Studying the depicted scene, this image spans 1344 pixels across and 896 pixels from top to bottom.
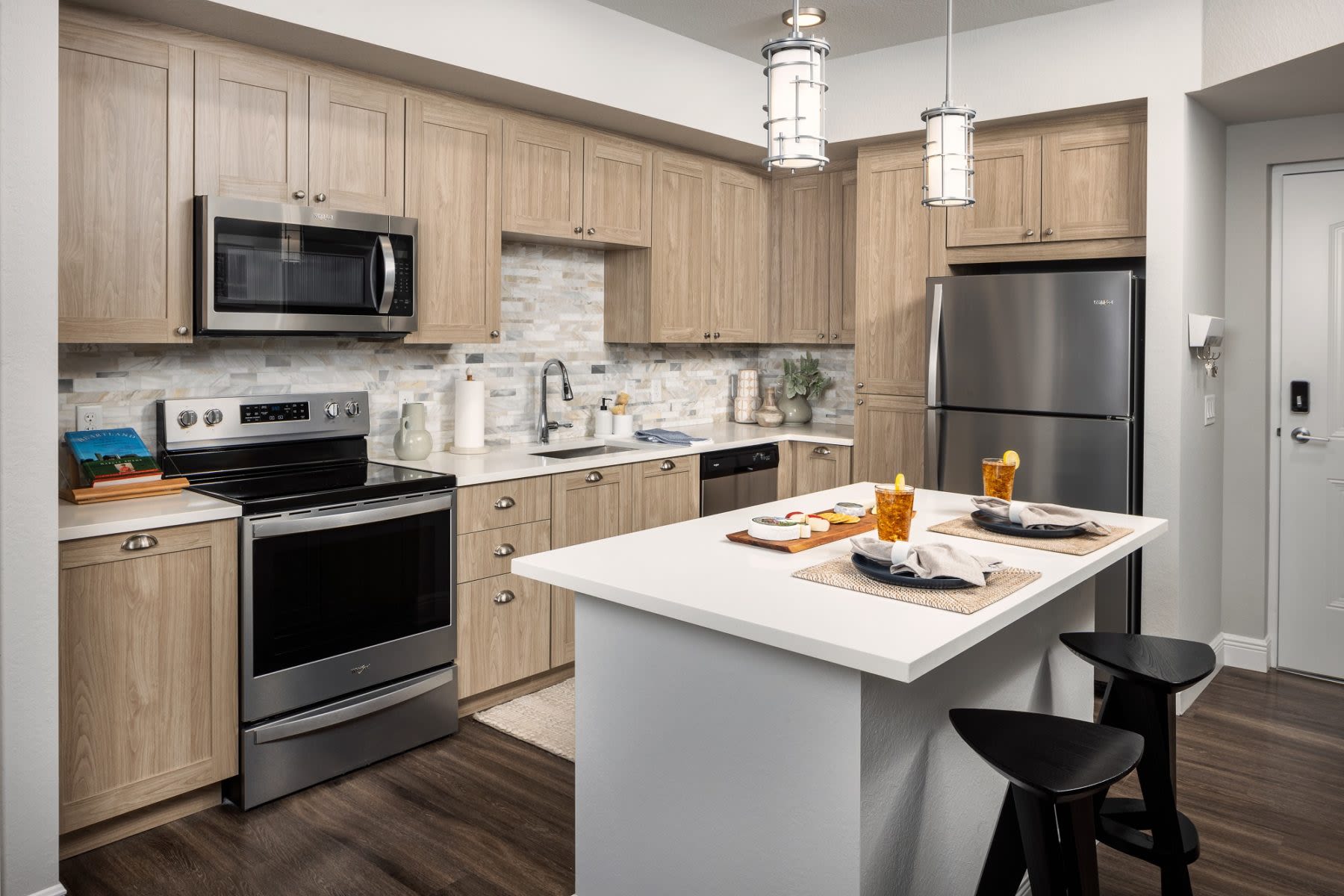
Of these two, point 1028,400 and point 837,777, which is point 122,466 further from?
point 1028,400

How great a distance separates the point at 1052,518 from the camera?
7.72 feet

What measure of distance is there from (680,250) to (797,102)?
2747 mm

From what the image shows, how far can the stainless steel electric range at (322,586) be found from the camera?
277cm

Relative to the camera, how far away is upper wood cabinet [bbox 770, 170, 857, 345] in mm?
4934

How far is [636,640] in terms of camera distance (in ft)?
6.50

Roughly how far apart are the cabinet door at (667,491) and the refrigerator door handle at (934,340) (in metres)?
1.09

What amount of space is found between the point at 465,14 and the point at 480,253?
857 millimetres

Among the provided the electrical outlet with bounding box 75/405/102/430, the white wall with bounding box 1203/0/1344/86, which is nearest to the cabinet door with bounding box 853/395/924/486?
the white wall with bounding box 1203/0/1344/86

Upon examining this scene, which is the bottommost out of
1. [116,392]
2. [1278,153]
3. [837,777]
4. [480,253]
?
[837,777]

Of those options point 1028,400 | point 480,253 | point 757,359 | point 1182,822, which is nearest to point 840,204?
point 757,359

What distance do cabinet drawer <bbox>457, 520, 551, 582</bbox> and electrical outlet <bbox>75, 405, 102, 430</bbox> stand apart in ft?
3.88

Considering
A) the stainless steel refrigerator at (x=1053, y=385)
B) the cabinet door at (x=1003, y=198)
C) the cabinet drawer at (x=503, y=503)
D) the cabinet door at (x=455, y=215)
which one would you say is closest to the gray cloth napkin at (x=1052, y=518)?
the stainless steel refrigerator at (x=1053, y=385)

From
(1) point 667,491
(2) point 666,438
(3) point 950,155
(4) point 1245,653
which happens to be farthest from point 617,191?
(4) point 1245,653

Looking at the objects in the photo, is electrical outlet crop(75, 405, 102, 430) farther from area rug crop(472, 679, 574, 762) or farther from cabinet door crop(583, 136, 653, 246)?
cabinet door crop(583, 136, 653, 246)
